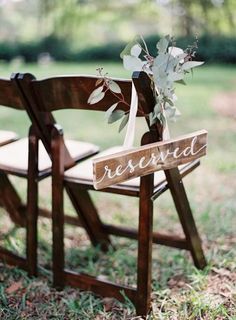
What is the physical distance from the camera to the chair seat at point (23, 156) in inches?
93.8

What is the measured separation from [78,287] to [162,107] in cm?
96

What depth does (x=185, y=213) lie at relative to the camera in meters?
2.33

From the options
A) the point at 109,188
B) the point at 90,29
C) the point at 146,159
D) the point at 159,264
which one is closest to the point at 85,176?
the point at 109,188

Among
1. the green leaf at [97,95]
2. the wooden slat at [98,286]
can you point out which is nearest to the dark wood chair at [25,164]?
the wooden slat at [98,286]

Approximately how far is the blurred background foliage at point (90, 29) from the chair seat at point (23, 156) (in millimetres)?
9383

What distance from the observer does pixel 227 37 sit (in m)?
14.1

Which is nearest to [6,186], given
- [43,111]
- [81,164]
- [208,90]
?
[81,164]

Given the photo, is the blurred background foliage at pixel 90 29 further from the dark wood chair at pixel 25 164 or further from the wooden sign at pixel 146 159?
the wooden sign at pixel 146 159

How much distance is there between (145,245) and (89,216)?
2.35 ft

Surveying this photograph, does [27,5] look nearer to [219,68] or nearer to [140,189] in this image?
[219,68]

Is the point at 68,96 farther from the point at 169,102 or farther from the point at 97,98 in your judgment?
the point at 169,102

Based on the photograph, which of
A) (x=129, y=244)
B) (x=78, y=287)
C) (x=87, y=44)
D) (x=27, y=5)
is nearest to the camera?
(x=78, y=287)

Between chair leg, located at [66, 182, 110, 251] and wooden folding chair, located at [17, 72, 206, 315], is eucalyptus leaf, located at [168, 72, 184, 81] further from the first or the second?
chair leg, located at [66, 182, 110, 251]

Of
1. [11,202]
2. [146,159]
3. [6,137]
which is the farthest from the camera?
[11,202]
